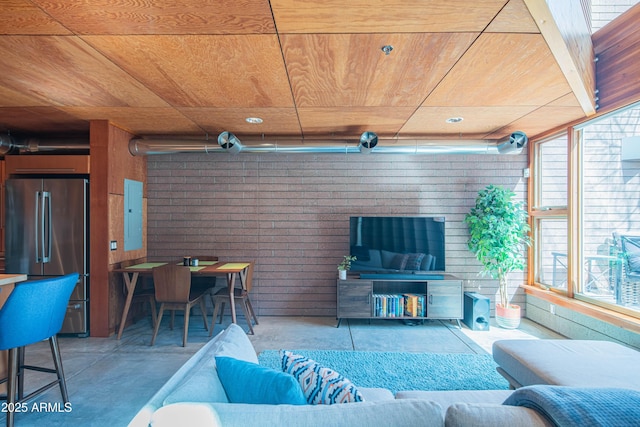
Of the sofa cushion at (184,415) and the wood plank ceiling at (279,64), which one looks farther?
the wood plank ceiling at (279,64)

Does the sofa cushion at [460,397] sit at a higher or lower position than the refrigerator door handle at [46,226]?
lower

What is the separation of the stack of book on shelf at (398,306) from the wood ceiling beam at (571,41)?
107 inches

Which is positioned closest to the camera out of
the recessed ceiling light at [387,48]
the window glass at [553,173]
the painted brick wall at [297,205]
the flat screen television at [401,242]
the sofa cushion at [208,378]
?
the sofa cushion at [208,378]

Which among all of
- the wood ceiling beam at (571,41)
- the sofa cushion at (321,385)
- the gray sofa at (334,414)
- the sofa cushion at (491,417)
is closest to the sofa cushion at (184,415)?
the gray sofa at (334,414)

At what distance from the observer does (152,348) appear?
135 inches

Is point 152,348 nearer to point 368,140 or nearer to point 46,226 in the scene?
point 46,226

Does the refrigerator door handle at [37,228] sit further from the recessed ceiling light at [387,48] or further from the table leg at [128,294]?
the recessed ceiling light at [387,48]

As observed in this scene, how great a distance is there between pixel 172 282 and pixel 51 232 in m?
1.57

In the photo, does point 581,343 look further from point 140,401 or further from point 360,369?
point 140,401

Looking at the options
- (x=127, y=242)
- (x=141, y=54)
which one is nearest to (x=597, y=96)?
(x=141, y=54)

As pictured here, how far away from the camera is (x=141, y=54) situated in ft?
7.39

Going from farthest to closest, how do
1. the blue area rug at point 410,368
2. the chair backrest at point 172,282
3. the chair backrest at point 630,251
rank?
1. the chair backrest at point 172,282
2. the chair backrest at point 630,251
3. the blue area rug at point 410,368

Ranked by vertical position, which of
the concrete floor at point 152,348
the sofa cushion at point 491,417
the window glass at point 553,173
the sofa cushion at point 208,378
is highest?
the window glass at point 553,173

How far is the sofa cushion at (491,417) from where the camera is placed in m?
0.93
